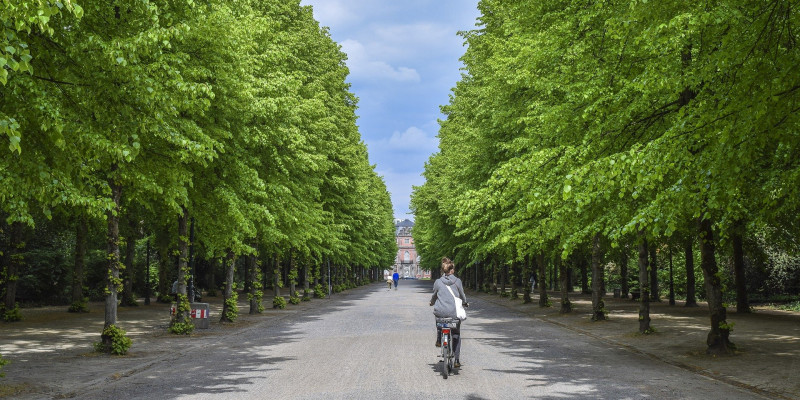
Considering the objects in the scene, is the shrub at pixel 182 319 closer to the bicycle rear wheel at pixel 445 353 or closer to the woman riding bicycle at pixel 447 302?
the woman riding bicycle at pixel 447 302

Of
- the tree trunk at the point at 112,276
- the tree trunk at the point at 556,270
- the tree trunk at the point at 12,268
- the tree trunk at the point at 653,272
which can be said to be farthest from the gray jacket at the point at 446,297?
the tree trunk at the point at 12,268

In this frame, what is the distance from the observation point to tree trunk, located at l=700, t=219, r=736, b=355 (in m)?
12.7

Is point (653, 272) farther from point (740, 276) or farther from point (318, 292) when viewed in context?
point (318, 292)

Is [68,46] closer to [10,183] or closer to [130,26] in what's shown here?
[130,26]

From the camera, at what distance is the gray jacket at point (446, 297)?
1066 centimetres

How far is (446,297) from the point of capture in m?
10.8

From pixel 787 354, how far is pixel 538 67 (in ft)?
33.1

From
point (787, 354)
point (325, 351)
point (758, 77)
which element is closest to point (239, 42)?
point (325, 351)

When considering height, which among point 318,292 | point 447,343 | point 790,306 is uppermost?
point 447,343

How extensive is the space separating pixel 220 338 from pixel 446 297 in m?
8.68

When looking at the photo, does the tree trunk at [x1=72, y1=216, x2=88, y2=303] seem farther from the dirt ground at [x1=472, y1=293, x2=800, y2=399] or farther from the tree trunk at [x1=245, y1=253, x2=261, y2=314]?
the dirt ground at [x1=472, y1=293, x2=800, y2=399]

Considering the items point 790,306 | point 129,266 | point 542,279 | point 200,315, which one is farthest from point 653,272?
point 129,266

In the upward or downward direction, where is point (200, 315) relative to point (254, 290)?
downward

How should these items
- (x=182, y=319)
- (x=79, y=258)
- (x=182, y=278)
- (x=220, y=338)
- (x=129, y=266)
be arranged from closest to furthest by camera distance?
(x=220, y=338)
(x=182, y=319)
(x=182, y=278)
(x=79, y=258)
(x=129, y=266)
